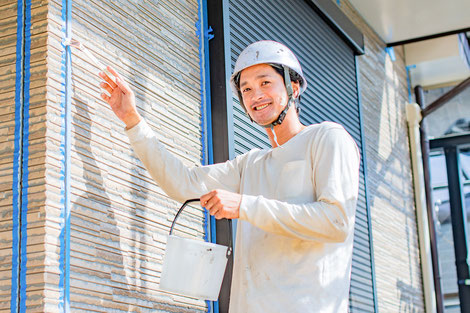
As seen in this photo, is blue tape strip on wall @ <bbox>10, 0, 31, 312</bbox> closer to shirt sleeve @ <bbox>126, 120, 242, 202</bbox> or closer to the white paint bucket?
shirt sleeve @ <bbox>126, 120, 242, 202</bbox>

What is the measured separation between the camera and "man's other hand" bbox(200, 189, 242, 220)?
2.54m

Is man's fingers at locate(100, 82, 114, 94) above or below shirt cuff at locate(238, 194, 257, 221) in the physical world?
above

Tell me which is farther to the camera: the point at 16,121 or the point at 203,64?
the point at 203,64

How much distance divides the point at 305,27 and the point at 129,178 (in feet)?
8.73

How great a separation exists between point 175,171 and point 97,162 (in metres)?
0.32

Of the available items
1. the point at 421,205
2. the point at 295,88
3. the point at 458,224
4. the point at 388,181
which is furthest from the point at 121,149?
the point at 458,224

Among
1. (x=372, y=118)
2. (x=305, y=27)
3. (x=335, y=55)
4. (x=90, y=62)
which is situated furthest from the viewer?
(x=372, y=118)

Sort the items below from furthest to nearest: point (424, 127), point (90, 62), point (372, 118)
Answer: point (424, 127) → point (372, 118) → point (90, 62)

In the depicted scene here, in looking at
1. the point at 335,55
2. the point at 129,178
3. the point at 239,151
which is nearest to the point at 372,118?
the point at 335,55

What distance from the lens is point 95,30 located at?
3.30 m

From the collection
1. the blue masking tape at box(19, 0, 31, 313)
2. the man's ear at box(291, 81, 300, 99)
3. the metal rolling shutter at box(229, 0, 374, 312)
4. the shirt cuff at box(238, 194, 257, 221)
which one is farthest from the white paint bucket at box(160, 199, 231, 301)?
the metal rolling shutter at box(229, 0, 374, 312)

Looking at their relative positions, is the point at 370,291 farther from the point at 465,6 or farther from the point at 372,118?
the point at 465,6

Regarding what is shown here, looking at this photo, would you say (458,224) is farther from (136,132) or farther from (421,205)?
(136,132)

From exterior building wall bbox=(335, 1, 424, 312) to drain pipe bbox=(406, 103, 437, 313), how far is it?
0.23 feet
